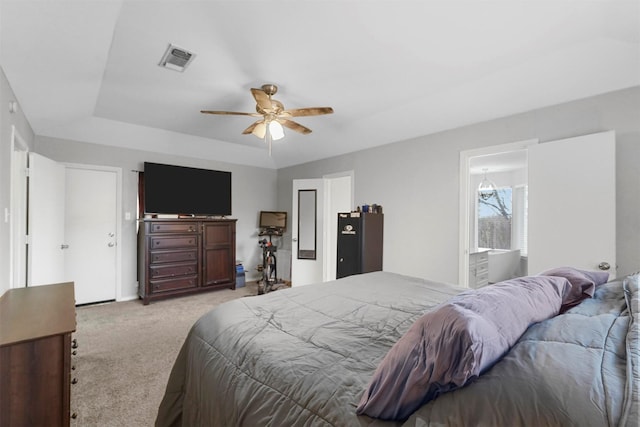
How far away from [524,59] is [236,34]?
2.35 metres

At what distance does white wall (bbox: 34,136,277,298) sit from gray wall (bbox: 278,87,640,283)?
1687 millimetres

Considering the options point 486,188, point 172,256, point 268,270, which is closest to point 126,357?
point 172,256

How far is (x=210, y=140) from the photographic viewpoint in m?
5.02

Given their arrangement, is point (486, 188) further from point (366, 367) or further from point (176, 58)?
point (366, 367)

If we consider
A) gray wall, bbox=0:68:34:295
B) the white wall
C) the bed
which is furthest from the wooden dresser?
the white wall

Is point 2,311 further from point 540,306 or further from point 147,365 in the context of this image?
point 540,306

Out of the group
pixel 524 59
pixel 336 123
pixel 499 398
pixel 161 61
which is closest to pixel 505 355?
pixel 499 398

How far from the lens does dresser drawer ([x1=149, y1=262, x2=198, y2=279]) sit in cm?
422

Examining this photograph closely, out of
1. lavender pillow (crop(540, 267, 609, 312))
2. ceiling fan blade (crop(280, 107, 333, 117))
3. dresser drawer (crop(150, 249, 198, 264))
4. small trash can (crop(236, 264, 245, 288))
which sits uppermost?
ceiling fan blade (crop(280, 107, 333, 117))

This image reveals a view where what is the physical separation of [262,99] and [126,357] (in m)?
2.70

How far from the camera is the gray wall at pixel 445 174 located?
2346 millimetres

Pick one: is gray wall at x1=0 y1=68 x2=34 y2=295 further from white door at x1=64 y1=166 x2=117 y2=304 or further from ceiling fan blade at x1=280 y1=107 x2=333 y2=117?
ceiling fan blade at x1=280 y1=107 x2=333 y2=117

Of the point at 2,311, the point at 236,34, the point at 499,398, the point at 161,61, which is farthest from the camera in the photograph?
the point at 161,61

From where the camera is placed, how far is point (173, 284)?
4406 mm
